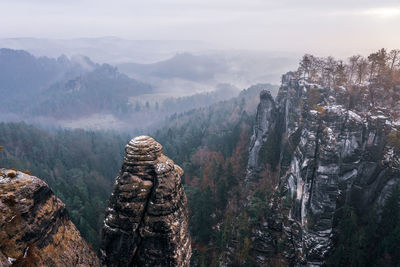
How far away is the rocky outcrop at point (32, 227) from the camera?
939 cm

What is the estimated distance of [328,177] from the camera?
113 feet

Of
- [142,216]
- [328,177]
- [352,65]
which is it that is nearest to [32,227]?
[142,216]

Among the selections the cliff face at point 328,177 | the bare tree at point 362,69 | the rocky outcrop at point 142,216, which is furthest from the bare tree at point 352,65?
the rocky outcrop at point 142,216

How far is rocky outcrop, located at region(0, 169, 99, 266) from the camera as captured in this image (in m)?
9.39

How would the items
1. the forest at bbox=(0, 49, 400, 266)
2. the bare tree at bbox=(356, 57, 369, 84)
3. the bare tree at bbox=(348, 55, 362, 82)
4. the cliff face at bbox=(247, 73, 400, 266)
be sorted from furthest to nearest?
the bare tree at bbox=(348, 55, 362, 82), the bare tree at bbox=(356, 57, 369, 84), the cliff face at bbox=(247, 73, 400, 266), the forest at bbox=(0, 49, 400, 266)

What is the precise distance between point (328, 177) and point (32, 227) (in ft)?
113

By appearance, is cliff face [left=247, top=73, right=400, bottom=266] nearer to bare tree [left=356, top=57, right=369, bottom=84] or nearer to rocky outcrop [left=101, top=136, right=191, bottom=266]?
bare tree [left=356, top=57, right=369, bottom=84]

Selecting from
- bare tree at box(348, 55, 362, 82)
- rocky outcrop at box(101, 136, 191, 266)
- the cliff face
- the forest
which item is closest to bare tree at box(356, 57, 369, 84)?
→ the forest

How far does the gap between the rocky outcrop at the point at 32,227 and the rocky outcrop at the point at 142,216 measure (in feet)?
10.1

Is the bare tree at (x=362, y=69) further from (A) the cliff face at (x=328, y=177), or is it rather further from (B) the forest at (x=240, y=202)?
(A) the cliff face at (x=328, y=177)

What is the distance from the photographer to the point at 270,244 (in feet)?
133

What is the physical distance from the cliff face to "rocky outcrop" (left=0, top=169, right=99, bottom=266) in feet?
106

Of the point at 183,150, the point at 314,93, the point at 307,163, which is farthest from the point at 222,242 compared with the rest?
the point at 183,150

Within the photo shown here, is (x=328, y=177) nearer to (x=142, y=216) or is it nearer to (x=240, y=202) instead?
(x=240, y=202)
